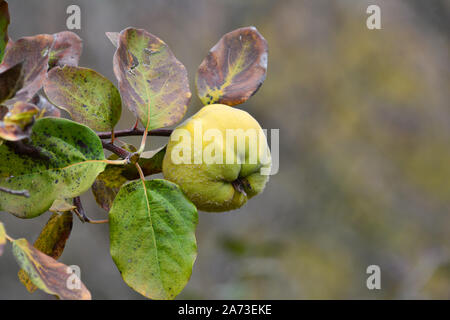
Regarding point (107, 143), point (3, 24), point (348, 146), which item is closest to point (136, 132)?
point (107, 143)

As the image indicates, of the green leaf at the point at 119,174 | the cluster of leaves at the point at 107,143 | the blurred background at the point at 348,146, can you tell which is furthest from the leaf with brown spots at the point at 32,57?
the blurred background at the point at 348,146

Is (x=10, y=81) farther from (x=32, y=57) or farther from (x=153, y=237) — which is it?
(x=153, y=237)

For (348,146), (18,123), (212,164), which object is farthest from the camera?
(348,146)

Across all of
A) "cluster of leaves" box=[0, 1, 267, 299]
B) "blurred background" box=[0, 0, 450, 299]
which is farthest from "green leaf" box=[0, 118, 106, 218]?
"blurred background" box=[0, 0, 450, 299]

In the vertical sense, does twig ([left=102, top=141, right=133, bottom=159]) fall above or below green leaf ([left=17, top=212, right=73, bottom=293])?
above

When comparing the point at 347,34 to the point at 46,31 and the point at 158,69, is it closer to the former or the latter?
the point at 46,31

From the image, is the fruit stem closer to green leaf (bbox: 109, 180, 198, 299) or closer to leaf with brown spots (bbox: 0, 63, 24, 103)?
green leaf (bbox: 109, 180, 198, 299)
